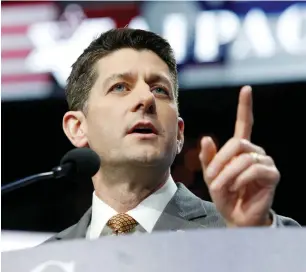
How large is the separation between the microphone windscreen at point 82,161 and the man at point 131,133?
0.10 metres

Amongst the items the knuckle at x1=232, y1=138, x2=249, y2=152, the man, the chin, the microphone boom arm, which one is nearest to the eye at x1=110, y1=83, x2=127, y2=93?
the man

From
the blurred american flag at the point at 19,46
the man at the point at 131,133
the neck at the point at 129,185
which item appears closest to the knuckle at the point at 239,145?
the man at the point at 131,133

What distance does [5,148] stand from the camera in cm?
180

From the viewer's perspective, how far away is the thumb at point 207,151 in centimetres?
70

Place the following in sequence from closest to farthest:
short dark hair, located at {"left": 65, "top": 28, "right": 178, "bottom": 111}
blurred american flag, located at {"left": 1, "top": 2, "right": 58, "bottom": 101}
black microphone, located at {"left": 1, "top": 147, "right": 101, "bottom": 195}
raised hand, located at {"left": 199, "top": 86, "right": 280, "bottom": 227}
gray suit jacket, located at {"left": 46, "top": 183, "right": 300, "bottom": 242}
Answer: raised hand, located at {"left": 199, "top": 86, "right": 280, "bottom": 227}
black microphone, located at {"left": 1, "top": 147, "right": 101, "bottom": 195}
gray suit jacket, located at {"left": 46, "top": 183, "right": 300, "bottom": 242}
short dark hair, located at {"left": 65, "top": 28, "right": 178, "bottom": 111}
blurred american flag, located at {"left": 1, "top": 2, "right": 58, "bottom": 101}

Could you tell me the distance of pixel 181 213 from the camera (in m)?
0.96

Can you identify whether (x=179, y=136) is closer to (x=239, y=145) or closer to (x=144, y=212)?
(x=144, y=212)

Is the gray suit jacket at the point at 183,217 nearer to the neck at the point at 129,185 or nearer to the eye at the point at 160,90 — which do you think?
the neck at the point at 129,185

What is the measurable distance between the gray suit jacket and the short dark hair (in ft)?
0.55

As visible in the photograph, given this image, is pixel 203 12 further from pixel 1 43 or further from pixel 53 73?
pixel 1 43

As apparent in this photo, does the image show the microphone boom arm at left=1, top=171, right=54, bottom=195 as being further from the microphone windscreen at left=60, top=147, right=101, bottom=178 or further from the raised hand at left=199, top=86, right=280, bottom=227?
the raised hand at left=199, top=86, right=280, bottom=227

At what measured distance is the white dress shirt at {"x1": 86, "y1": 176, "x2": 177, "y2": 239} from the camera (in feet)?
3.17

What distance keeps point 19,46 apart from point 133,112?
1.26 metres

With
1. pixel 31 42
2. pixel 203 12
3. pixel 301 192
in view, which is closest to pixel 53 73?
pixel 31 42
